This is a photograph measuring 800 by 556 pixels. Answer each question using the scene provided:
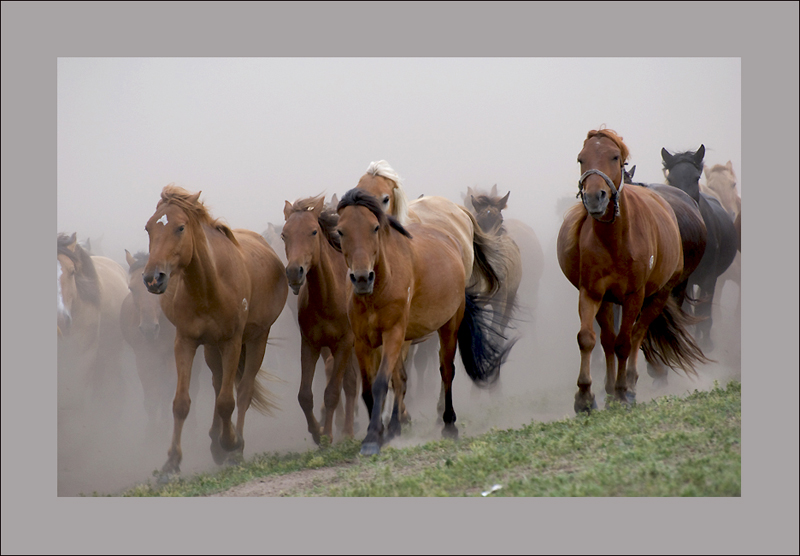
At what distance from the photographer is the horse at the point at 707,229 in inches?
365

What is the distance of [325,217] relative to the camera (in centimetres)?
757

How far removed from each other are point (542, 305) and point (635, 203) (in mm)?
3932

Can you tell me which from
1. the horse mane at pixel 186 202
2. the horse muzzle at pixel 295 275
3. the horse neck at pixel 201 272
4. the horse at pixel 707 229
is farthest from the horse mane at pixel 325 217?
the horse at pixel 707 229

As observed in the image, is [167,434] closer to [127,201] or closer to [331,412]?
[331,412]

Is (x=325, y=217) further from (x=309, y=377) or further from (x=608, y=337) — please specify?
(x=608, y=337)

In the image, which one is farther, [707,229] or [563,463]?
[707,229]

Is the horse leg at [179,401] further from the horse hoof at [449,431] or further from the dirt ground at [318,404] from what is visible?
the horse hoof at [449,431]

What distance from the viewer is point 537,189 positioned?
10.6 metres

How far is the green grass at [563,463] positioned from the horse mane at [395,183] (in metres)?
2.20

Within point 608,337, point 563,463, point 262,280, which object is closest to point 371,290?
point 563,463

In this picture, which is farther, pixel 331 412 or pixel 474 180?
pixel 474 180

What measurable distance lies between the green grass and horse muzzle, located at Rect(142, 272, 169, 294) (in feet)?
5.71

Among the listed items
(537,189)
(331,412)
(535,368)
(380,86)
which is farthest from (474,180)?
(331,412)

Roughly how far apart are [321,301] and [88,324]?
10.7ft
